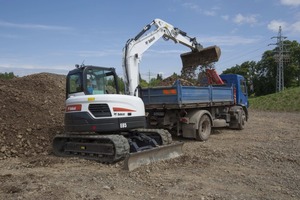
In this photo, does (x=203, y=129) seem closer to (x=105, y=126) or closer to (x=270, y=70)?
(x=105, y=126)

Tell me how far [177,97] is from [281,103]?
27.1 meters

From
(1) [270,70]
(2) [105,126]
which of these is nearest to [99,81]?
(2) [105,126]

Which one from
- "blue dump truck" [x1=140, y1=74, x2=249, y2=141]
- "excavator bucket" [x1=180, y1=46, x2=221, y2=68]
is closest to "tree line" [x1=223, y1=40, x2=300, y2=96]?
"excavator bucket" [x1=180, y1=46, x2=221, y2=68]

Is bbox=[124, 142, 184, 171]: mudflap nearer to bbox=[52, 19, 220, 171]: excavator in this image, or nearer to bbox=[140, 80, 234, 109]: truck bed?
bbox=[52, 19, 220, 171]: excavator

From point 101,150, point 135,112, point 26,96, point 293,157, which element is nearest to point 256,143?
point 293,157

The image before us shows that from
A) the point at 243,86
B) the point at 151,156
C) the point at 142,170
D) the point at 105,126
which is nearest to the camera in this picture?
the point at 142,170

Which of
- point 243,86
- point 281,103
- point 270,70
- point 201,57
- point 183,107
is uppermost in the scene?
point 270,70

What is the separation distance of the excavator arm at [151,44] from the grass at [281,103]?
2094cm

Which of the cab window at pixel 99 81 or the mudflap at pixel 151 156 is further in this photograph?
the cab window at pixel 99 81

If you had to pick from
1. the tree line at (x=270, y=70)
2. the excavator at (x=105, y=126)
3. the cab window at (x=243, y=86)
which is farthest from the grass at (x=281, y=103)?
the tree line at (x=270, y=70)

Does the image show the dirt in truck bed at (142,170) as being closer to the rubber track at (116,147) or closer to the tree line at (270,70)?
the rubber track at (116,147)

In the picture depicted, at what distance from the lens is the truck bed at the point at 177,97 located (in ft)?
37.8

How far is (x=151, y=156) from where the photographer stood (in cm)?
828

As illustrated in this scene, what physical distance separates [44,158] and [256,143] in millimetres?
6899
